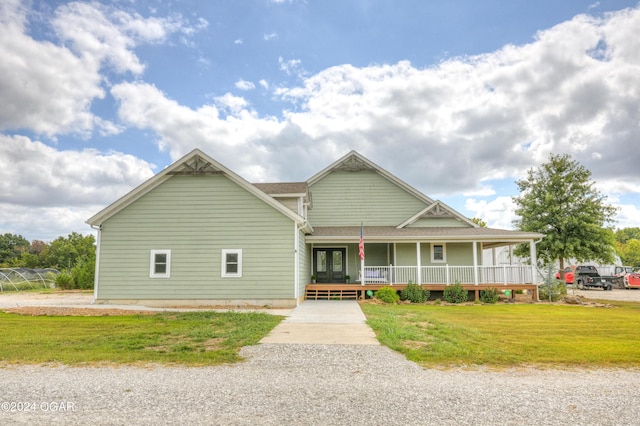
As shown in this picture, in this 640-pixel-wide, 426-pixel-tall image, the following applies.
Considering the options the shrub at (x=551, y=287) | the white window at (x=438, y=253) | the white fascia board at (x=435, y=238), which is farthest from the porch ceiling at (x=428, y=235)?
the shrub at (x=551, y=287)

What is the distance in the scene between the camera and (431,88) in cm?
1967

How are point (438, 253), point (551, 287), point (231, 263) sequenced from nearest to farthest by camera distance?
point (231, 263)
point (551, 287)
point (438, 253)

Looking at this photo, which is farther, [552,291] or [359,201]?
[359,201]

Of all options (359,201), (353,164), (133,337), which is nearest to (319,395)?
(133,337)

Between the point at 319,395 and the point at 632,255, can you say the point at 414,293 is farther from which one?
the point at 632,255

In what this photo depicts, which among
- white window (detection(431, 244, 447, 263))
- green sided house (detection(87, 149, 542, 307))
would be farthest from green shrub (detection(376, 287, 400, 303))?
green sided house (detection(87, 149, 542, 307))

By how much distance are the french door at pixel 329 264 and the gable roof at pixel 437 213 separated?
12.4ft

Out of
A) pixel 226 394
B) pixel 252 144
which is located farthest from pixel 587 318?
pixel 252 144

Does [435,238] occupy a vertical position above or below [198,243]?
above

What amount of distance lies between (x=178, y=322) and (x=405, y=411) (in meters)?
8.70

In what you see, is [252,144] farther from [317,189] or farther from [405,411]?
[405,411]

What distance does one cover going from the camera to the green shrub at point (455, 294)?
1864 centimetres

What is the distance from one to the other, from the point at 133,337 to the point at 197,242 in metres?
7.51

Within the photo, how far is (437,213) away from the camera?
21375 mm
